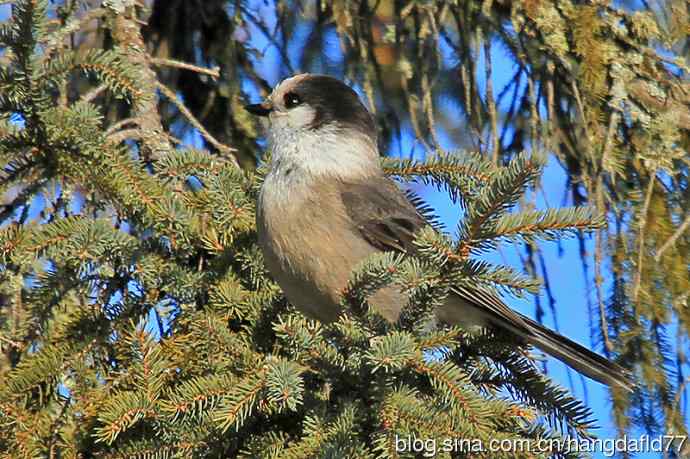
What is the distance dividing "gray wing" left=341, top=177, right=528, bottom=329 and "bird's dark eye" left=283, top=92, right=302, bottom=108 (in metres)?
0.44

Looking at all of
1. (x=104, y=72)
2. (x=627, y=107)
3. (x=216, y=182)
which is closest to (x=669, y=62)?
(x=627, y=107)

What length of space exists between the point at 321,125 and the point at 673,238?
1456 millimetres

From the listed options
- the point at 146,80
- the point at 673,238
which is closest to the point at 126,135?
the point at 146,80

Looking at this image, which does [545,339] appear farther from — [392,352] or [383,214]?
[392,352]

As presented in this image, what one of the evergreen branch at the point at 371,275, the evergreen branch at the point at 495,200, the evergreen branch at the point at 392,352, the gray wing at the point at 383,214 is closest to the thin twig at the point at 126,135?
the gray wing at the point at 383,214

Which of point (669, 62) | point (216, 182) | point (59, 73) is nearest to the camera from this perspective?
point (59, 73)

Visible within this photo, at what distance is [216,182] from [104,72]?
1.57 ft

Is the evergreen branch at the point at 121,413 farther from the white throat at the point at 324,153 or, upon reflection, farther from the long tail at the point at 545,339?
the white throat at the point at 324,153

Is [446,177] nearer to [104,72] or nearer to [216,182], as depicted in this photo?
[216,182]

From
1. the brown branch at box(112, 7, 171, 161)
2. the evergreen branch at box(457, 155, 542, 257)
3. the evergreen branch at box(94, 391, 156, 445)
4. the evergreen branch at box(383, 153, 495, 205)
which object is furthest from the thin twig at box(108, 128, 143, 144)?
the evergreen branch at box(457, 155, 542, 257)

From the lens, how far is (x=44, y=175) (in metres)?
3.19

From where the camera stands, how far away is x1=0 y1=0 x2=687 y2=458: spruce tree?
2.47 metres

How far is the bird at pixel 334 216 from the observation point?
334 cm

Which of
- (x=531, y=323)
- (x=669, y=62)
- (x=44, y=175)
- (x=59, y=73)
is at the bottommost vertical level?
(x=531, y=323)
